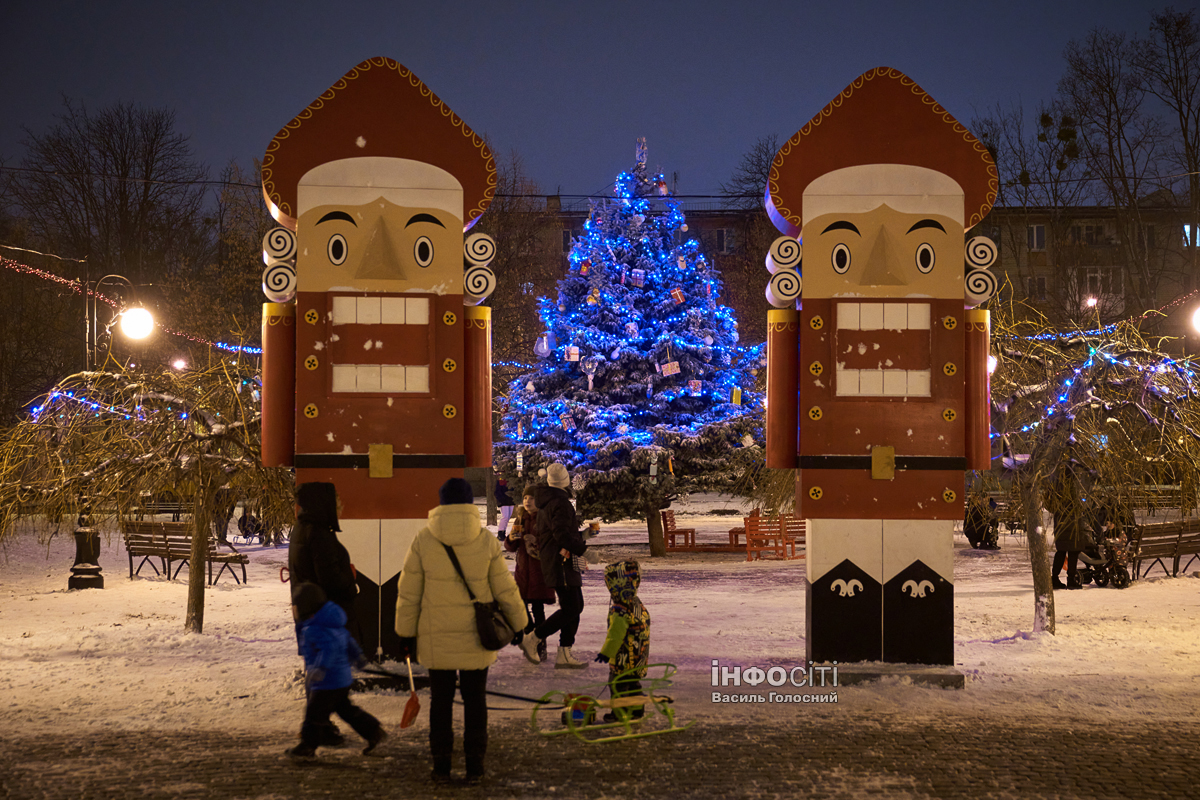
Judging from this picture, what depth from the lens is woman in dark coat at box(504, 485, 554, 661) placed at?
28.6 feet

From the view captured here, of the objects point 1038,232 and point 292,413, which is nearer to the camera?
point 292,413

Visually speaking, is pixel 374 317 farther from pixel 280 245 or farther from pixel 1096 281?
pixel 1096 281

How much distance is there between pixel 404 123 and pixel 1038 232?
150 ft

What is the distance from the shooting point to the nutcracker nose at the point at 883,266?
26.4 feet

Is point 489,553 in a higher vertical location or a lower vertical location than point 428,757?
higher

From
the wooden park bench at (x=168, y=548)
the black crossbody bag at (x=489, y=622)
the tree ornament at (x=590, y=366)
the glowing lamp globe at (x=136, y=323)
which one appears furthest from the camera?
the tree ornament at (x=590, y=366)

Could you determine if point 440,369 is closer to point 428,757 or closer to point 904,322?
point 428,757

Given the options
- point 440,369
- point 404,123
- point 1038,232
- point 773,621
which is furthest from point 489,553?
point 1038,232

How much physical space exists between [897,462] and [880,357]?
0.87 m

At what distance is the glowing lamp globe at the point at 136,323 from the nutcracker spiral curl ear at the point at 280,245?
4.66 metres

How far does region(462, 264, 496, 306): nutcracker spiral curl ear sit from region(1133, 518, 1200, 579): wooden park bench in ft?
34.6

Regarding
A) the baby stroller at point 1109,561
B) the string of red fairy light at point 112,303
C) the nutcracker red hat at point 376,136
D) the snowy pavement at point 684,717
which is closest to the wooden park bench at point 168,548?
the snowy pavement at point 684,717

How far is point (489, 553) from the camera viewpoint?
18.2 ft

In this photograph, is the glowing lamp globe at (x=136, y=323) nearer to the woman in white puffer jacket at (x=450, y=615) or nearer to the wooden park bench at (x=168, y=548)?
the wooden park bench at (x=168, y=548)
